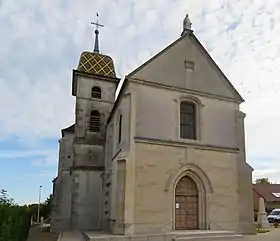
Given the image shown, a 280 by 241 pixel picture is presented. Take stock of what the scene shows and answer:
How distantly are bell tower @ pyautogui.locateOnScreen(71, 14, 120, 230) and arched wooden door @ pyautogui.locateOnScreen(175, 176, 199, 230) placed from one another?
7.04 meters

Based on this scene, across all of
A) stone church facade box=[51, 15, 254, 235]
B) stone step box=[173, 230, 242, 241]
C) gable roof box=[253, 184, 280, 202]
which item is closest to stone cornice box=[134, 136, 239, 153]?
stone church facade box=[51, 15, 254, 235]

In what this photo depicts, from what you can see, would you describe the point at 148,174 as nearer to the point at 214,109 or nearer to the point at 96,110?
the point at 214,109

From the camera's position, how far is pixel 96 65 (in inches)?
1014

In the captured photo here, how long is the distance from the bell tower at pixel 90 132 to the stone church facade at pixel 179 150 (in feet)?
5.66

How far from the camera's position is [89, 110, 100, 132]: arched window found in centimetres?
2402

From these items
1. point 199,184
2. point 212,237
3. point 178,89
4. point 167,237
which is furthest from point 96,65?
point 212,237

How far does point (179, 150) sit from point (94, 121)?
9644 mm

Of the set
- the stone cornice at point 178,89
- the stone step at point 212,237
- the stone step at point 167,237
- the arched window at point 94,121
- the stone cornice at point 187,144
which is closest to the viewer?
the stone step at point 167,237

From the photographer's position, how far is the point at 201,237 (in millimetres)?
14172

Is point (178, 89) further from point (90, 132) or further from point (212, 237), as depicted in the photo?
point (90, 132)

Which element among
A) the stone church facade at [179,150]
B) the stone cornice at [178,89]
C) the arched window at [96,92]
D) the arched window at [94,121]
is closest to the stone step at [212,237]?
the stone church facade at [179,150]

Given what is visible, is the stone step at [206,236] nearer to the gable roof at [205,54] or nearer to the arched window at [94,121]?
the gable roof at [205,54]

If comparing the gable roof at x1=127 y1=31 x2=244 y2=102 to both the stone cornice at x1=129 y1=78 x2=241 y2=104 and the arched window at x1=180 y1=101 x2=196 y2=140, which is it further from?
the arched window at x1=180 y1=101 x2=196 y2=140

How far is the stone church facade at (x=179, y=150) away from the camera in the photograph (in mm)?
15258
